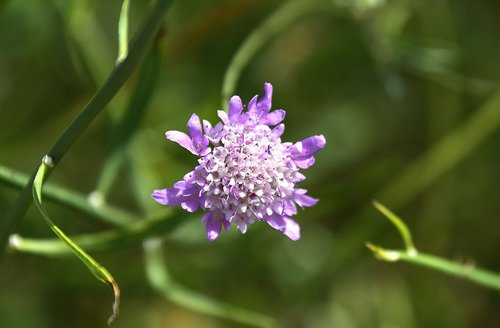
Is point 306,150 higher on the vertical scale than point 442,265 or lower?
higher

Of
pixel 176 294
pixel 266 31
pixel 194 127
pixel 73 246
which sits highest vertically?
pixel 266 31

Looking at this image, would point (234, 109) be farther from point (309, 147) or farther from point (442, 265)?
point (442, 265)

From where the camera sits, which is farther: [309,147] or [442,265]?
[442,265]

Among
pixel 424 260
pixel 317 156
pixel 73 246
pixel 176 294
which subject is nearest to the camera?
pixel 73 246

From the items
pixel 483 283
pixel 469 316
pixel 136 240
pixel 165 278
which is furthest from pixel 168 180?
pixel 469 316

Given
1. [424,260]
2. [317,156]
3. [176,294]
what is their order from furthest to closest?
1. [317,156]
2. [176,294]
3. [424,260]

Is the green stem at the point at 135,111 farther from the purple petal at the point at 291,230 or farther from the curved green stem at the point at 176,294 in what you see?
the purple petal at the point at 291,230

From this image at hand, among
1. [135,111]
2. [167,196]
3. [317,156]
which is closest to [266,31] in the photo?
[135,111]
